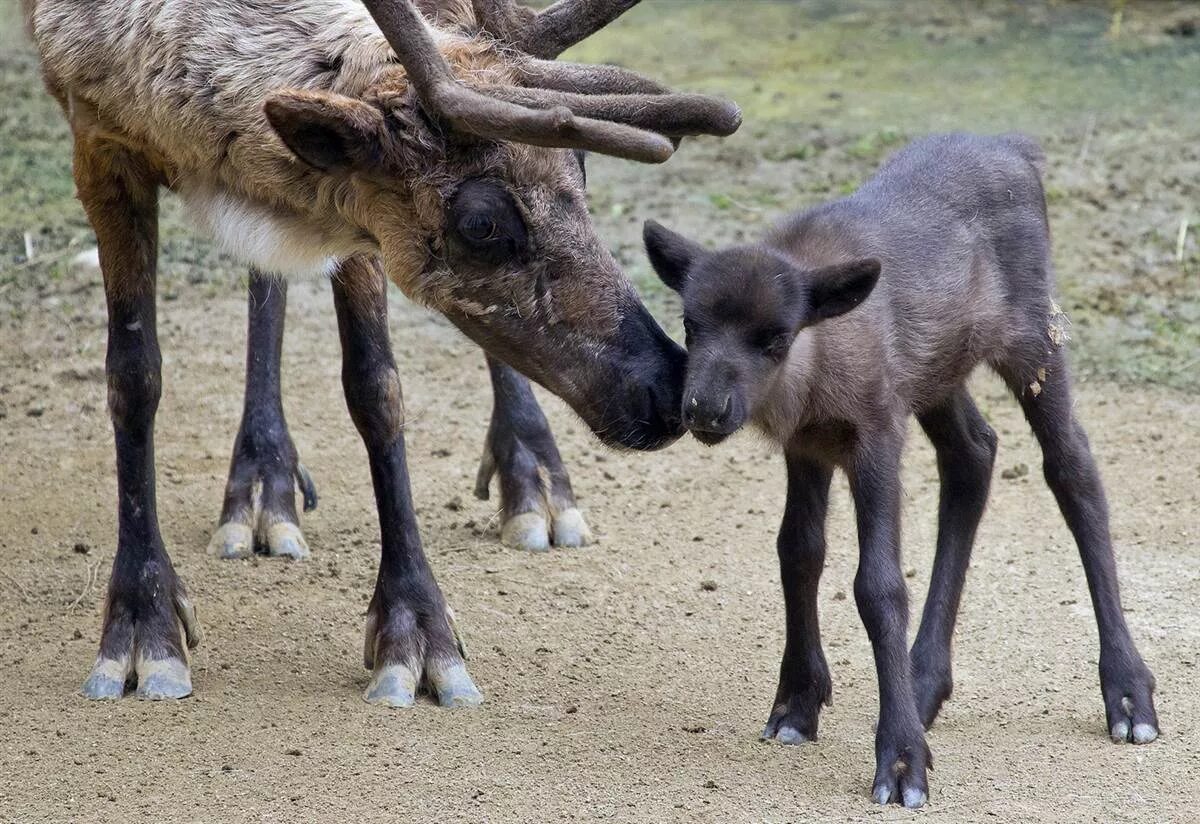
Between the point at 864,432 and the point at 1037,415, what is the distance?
96 cm

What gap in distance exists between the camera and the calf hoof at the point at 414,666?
5453 mm

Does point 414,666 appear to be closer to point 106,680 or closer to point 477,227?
point 106,680

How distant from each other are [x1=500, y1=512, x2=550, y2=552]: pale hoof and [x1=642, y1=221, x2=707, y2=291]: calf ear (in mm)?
2471

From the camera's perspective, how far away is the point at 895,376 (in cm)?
485

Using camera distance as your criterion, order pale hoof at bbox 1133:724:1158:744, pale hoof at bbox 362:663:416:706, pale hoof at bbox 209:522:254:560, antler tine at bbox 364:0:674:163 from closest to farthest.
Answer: antler tine at bbox 364:0:674:163
pale hoof at bbox 1133:724:1158:744
pale hoof at bbox 362:663:416:706
pale hoof at bbox 209:522:254:560

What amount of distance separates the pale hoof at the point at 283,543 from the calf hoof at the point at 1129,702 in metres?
3.20

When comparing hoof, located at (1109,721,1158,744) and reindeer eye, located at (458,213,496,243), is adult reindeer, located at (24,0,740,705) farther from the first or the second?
hoof, located at (1109,721,1158,744)

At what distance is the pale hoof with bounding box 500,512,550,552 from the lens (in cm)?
699

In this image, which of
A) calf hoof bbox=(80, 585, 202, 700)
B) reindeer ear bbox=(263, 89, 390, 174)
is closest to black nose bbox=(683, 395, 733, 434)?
reindeer ear bbox=(263, 89, 390, 174)

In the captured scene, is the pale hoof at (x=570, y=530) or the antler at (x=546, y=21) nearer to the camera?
the antler at (x=546, y=21)

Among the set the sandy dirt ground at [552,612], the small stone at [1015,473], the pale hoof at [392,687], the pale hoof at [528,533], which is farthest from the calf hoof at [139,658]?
the small stone at [1015,473]

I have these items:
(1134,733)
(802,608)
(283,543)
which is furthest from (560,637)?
(1134,733)

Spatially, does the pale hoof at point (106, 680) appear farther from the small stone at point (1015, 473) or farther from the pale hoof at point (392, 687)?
the small stone at point (1015, 473)

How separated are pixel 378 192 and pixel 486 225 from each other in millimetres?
345
